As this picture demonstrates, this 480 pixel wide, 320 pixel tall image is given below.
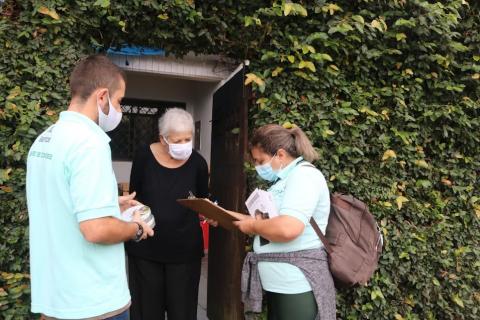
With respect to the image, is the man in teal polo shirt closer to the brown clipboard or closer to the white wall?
the brown clipboard

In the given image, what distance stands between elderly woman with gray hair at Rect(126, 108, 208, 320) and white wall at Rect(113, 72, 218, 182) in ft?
9.61

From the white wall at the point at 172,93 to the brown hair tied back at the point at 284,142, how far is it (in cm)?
354

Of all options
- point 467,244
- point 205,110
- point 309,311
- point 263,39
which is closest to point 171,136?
point 263,39

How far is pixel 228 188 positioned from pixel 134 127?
3.47 metres

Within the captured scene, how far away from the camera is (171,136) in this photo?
271 centimetres

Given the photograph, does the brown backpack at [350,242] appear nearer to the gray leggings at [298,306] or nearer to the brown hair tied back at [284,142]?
the gray leggings at [298,306]

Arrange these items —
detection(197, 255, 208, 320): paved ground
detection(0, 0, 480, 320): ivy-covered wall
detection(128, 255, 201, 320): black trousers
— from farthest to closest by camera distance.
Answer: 1. detection(197, 255, 208, 320): paved ground
2. detection(128, 255, 201, 320): black trousers
3. detection(0, 0, 480, 320): ivy-covered wall

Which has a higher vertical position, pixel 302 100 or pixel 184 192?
pixel 302 100

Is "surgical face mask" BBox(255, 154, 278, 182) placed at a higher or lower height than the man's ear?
lower

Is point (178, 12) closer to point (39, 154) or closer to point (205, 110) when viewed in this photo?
point (39, 154)

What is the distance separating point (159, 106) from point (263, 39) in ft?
12.5

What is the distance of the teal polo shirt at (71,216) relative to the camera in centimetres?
155

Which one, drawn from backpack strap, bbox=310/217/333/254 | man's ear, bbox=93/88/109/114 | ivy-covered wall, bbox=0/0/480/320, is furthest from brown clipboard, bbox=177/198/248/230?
ivy-covered wall, bbox=0/0/480/320

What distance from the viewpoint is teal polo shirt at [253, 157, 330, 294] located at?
2.02 metres
